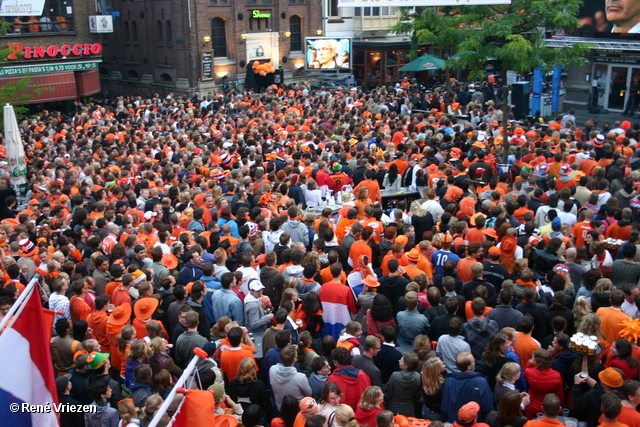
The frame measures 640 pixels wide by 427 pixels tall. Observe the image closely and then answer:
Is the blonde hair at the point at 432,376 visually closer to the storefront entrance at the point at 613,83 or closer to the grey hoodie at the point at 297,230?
the grey hoodie at the point at 297,230

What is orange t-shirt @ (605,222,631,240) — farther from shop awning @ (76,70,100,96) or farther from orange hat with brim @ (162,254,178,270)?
shop awning @ (76,70,100,96)

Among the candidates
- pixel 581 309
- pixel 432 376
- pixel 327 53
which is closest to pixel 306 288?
pixel 432 376

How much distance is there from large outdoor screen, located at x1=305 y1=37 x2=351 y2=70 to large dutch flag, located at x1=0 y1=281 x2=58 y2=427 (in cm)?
3200

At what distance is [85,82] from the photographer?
31203 millimetres

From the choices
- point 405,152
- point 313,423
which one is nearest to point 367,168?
point 405,152

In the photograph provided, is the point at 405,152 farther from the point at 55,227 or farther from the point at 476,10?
the point at 55,227

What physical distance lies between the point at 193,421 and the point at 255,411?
1447 millimetres

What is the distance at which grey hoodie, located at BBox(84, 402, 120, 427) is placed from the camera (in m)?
5.79

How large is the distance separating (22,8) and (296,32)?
51.6ft

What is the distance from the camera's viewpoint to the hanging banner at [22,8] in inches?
1037

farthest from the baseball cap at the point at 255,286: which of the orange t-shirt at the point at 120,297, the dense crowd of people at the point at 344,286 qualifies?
the orange t-shirt at the point at 120,297

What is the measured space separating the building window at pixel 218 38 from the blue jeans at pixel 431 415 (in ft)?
102

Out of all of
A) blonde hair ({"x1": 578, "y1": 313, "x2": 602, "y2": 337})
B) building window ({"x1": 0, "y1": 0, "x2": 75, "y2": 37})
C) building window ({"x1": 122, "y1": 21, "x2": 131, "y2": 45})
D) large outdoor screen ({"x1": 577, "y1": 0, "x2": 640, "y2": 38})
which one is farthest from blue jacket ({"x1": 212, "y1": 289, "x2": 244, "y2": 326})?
building window ({"x1": 122, "y1": 21, "x2": 131, "y2": 45})

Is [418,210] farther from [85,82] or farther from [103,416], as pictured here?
[85,82]
